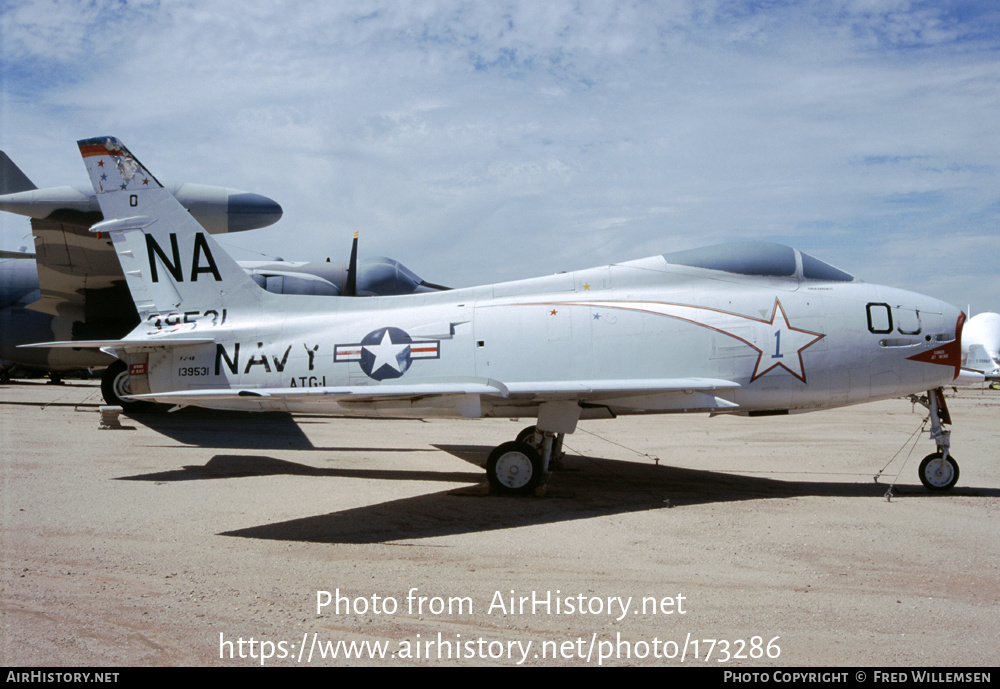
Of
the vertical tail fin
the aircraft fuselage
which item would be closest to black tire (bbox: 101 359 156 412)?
the vertical tail fin

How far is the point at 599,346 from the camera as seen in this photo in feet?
28.5

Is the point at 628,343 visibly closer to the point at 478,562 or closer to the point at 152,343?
the point at 478,562

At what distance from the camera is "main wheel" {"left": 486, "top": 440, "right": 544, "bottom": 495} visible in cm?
848

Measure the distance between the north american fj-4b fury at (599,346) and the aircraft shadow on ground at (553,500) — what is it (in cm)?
63

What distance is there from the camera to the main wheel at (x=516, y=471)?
8484 mm

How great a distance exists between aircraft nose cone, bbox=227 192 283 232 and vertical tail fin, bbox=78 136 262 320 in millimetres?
4137

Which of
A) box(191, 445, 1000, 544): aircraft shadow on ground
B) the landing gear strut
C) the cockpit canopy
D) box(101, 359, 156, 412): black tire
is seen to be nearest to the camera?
box(191, 445, 1000, 544): aircraft shadow on ground

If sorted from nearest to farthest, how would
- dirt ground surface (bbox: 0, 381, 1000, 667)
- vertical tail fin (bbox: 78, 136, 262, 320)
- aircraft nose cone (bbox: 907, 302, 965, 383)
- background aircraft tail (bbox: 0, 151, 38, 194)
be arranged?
1. dirt ground surface (bbox: 0, 381, 1000, 667)
2. aircraft nose cone (bbox: 907, 302, 965, 383)
3. vertical tail fin (bbox: 78, 136, 262, 320)
4. background aircraft tail (bbox: 0, 151, 38, 194)

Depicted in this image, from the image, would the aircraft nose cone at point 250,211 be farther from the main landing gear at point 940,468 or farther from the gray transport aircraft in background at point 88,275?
the main landing gear at point 940,468

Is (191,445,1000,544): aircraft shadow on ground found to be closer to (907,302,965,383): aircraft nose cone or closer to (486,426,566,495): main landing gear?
(486,426,566,495): main landing gear

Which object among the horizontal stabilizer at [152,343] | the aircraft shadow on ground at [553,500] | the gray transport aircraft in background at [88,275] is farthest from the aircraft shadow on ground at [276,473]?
the gray transport aircraft in background at [88,275]

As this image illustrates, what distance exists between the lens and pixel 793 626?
443 cm
